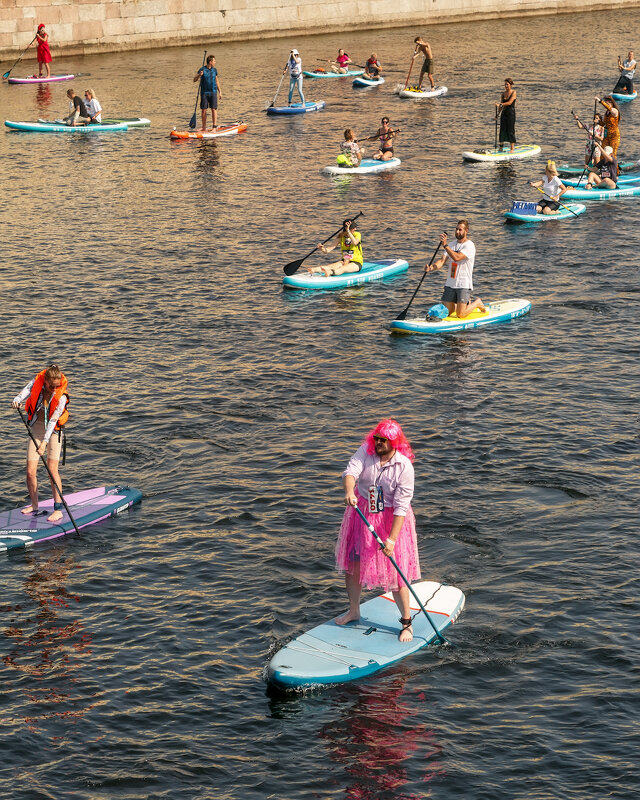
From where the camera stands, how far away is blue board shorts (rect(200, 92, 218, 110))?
138 feet

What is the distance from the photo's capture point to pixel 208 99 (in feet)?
139

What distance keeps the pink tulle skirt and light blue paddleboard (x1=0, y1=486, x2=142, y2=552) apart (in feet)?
15.3

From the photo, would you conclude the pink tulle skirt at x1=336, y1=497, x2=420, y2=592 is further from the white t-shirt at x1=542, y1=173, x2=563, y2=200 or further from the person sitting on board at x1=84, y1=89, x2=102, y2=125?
the person sitting on board at x1=84, y1=89, x2=102, y2=125

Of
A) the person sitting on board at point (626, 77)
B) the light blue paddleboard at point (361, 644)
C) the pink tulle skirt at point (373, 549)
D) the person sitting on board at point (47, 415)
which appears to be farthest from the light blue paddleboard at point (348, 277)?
the person sitting on board at point (626, 77)

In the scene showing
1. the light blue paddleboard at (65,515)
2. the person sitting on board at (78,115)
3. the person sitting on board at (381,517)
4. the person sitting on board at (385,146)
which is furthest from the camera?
the person sitting on board at (78,115)

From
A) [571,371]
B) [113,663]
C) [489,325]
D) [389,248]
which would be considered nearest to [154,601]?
[113,663]

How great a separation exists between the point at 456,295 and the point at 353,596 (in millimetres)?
11261

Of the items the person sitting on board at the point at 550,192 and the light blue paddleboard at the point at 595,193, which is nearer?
the person sitting on board at the point at 550,192

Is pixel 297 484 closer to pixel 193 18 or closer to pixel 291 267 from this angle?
pixel 291 267

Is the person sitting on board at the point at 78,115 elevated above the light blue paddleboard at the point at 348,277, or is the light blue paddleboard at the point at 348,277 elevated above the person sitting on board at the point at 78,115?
the person sitting on board at the point at 78,115

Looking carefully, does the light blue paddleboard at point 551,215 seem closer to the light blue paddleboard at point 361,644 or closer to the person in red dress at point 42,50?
the light blue paddleboard at point 361,644

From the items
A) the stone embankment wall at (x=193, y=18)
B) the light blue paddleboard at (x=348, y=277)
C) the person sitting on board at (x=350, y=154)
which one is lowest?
the light blue paddleboard at (x=348, y=277)

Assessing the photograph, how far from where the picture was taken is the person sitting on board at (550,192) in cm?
3069

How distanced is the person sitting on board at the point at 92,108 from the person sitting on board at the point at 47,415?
98.5ft
